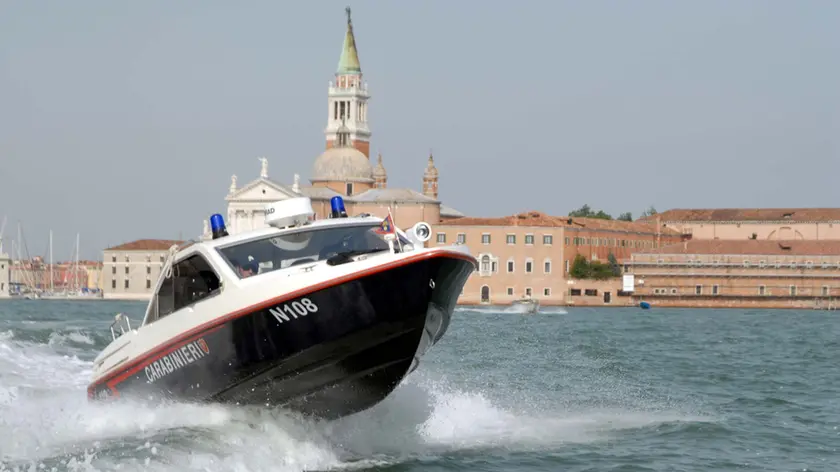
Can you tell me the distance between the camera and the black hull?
485 inches

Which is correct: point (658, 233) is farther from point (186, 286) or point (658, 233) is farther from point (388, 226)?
point (388, 226)

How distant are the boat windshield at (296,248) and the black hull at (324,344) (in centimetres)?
54

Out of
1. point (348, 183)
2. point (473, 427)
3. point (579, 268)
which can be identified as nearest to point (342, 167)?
point (348, 183)

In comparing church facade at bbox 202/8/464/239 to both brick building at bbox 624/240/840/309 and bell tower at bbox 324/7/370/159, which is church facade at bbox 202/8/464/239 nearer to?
bell tower at bbox 324/7/370/159

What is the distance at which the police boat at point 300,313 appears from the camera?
12312 millimetres

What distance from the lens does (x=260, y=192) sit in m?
119

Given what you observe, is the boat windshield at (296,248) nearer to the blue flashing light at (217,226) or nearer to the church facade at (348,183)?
the blue flashing light at (217,226)

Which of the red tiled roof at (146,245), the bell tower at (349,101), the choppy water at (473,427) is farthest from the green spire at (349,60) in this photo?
the choppy water at (473,427)

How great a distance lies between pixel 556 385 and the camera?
2150cm

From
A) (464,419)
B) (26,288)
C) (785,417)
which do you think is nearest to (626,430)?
(464,419)

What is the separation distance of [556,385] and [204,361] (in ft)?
31.4

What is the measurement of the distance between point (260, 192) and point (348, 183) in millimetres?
12370

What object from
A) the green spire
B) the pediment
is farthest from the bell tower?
the pediment

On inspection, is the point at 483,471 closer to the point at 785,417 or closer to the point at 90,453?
the point at 90,453
